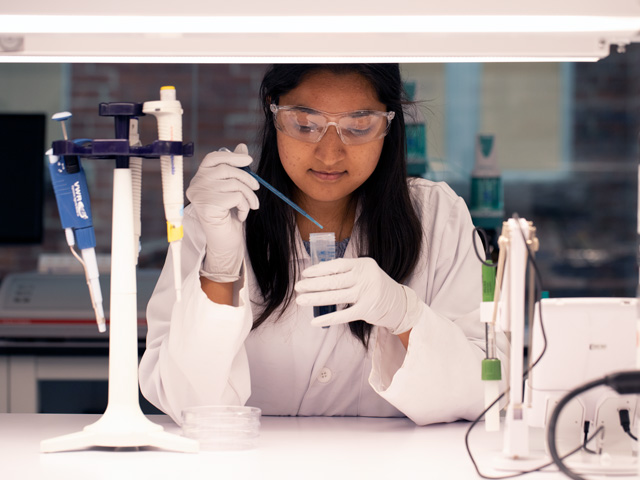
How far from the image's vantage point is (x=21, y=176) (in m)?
3.49

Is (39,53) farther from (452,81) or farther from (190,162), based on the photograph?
(452,81)

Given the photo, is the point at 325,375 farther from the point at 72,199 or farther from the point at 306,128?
the point at 72,199

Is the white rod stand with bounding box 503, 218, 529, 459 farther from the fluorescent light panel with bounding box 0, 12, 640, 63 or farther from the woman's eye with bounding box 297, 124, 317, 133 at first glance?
the woman's eye with bounding box 297, 124, 317, 133

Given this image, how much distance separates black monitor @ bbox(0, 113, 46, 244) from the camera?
3.48 meters

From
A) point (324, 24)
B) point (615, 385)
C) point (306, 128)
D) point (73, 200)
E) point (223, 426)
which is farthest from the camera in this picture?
point (306, 128)

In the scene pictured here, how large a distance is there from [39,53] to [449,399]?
105cm

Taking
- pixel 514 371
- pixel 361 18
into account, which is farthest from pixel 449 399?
pixel 361 18

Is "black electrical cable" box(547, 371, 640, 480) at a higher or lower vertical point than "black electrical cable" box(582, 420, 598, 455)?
higher

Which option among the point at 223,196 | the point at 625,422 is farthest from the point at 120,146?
the point at 625,422

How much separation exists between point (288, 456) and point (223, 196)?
1.74ft

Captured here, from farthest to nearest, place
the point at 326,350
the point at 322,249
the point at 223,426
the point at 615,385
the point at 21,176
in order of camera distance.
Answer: the point at 21,176
the point at 326,350
the point at 322,249
the point at 223,426
the point at 615,385

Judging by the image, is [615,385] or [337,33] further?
[337,33]

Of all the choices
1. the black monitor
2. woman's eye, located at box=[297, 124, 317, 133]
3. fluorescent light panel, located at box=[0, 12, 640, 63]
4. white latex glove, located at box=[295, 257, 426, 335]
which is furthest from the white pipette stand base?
the black monitor

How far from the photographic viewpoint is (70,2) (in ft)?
3.87
